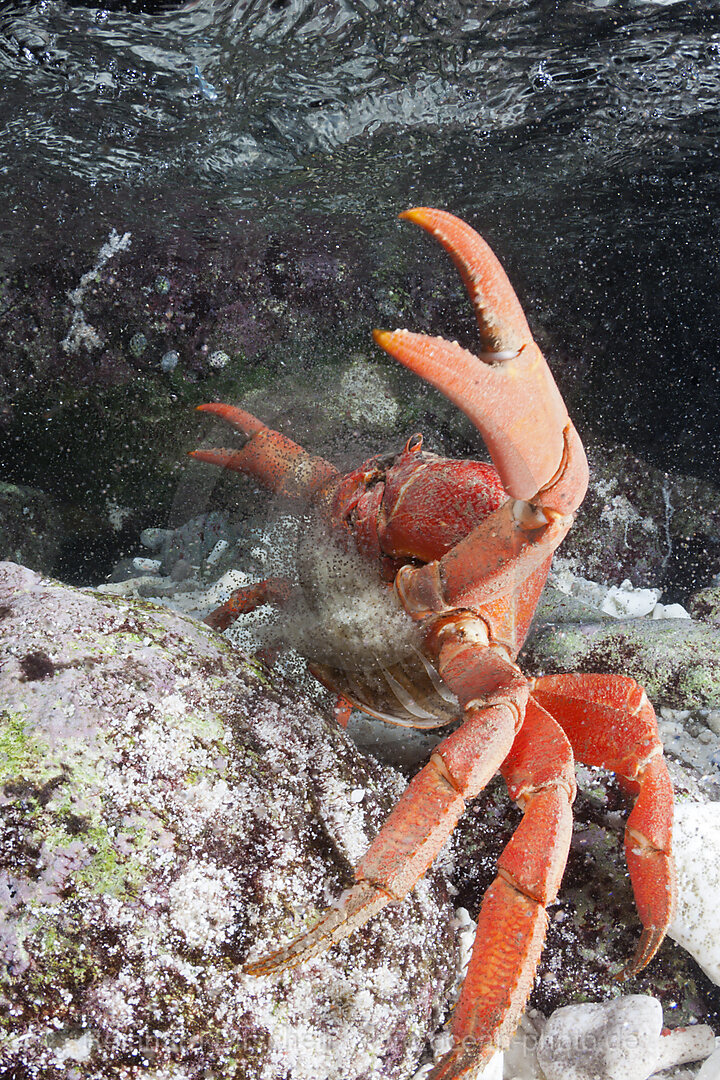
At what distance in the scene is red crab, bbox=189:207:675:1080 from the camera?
163 cm

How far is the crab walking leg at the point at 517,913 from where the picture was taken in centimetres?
190

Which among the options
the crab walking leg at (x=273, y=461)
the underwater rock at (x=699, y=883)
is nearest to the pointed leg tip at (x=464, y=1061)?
the underwater rock at (x=699, y=883)

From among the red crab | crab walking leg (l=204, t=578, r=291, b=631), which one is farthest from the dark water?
crab walking leg (l=204, t=578, r=291, b=631)

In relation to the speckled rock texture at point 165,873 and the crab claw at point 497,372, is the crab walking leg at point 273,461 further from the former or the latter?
the crab claw at point 497,372

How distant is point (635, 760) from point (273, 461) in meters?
2.39

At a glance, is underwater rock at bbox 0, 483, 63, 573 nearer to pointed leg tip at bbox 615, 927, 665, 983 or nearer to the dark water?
the dark water

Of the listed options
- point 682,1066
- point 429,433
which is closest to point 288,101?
point 429,433

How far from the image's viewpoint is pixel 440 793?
2.08 m

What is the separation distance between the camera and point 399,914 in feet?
6.51

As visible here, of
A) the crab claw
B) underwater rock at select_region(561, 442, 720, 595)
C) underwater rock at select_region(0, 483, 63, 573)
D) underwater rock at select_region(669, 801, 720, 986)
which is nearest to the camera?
the crab claw

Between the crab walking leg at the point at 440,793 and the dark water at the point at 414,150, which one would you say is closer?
the crab walking leg at the point at 440,793

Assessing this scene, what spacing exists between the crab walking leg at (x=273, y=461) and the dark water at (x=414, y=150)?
167cm

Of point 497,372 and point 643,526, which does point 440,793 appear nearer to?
point 497,372

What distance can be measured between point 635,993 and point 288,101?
16.3 ft
